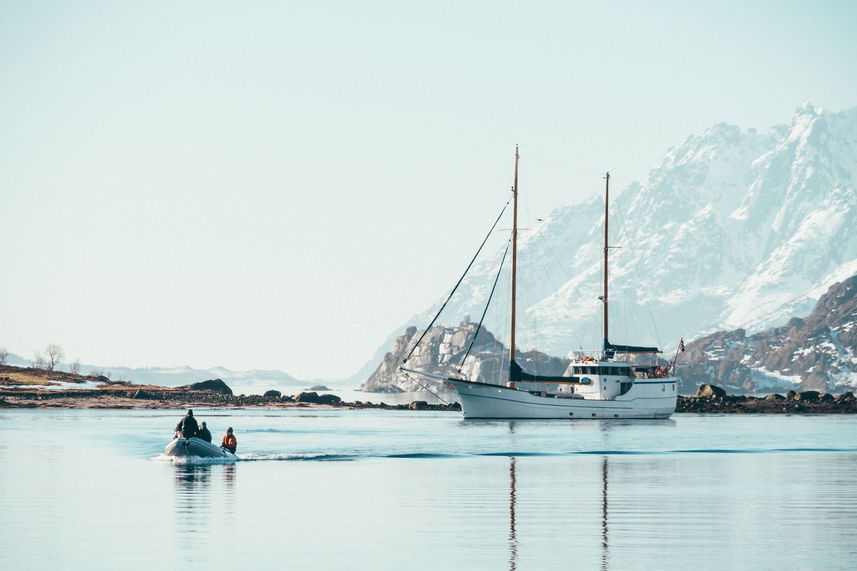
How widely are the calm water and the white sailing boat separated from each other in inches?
1633

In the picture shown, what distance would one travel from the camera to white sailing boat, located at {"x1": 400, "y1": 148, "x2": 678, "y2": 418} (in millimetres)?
126938

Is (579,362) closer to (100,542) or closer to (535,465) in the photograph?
(535,465)

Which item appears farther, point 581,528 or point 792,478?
point 792,478

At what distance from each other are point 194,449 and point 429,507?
27.7 meters

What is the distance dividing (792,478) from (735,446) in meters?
30.5

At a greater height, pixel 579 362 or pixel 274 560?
pixel 579 362

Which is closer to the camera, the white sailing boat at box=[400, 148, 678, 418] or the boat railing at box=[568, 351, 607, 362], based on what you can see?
the white sailing boat at box=[400, 148, 678, 418]

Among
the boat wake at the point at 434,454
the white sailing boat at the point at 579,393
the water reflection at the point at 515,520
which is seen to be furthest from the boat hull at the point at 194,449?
the white sailing boat at the point at 579,393

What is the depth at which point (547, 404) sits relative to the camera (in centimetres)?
12631

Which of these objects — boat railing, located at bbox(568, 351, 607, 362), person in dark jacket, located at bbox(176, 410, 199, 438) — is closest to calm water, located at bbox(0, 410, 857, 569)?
person in dark jacket, located at bbox(176, 410, 199, 438)

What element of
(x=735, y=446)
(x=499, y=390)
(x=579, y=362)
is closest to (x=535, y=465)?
(x=735, y=446)

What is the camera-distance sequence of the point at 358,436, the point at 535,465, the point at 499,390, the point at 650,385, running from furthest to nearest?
the point at 650,385 < the point at 499,390 < the point at 358,436 < the point at 535,465

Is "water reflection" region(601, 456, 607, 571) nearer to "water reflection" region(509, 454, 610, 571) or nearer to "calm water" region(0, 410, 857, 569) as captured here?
"water reflection" region(509, 454, 610, 571)

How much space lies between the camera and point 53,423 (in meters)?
116
